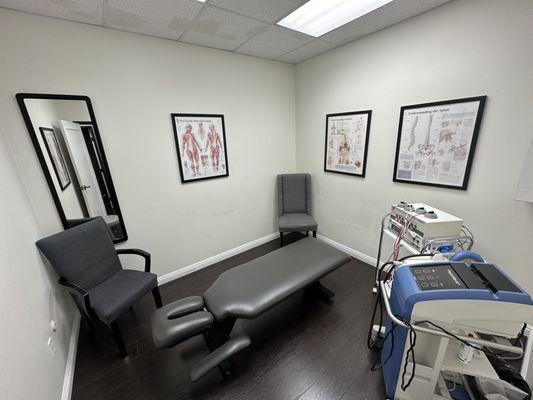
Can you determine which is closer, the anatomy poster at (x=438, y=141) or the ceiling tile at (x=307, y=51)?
the anatomy poster at (x=438, y=141)

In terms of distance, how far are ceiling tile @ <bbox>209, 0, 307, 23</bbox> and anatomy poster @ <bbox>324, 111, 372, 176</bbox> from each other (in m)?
1.22

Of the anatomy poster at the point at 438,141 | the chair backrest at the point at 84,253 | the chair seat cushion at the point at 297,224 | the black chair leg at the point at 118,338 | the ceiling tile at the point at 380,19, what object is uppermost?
the ceiling tile at the point at 380,19

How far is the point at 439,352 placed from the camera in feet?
3.47

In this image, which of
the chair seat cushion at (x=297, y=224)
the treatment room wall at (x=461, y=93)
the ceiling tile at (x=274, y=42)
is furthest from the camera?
the chair seat cushion at (x=297, y=224)

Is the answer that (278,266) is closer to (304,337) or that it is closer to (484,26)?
(304,337)

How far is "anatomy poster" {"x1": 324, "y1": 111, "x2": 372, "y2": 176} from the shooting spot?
92.7 inches

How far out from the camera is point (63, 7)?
56.9 inches

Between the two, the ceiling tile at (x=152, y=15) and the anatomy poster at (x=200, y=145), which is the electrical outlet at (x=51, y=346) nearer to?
the anatomy poster at (x=200, y=145)

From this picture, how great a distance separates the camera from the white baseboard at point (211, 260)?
98.0 inches

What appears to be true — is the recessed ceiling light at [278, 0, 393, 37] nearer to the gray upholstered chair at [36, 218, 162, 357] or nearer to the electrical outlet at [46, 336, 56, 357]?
the gray upholstered chair at [36, 218, 162, 357]

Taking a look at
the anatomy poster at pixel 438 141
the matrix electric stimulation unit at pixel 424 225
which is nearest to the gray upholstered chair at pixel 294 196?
the anatomy poster at pixel 438 141

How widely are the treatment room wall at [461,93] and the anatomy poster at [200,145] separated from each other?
1426 millimetres

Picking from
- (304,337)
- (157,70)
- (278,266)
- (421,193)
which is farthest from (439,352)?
(157,70)

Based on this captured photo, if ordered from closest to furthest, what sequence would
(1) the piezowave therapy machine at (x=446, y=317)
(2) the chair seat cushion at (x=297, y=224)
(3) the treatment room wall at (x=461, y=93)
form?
1. (1) the piezowave therapy machine at (x=446, y=317)
2. (3) the treatment room wall at (x=461, y=93)
3. (2) the chair seat cushion at (x=297, y=224)
